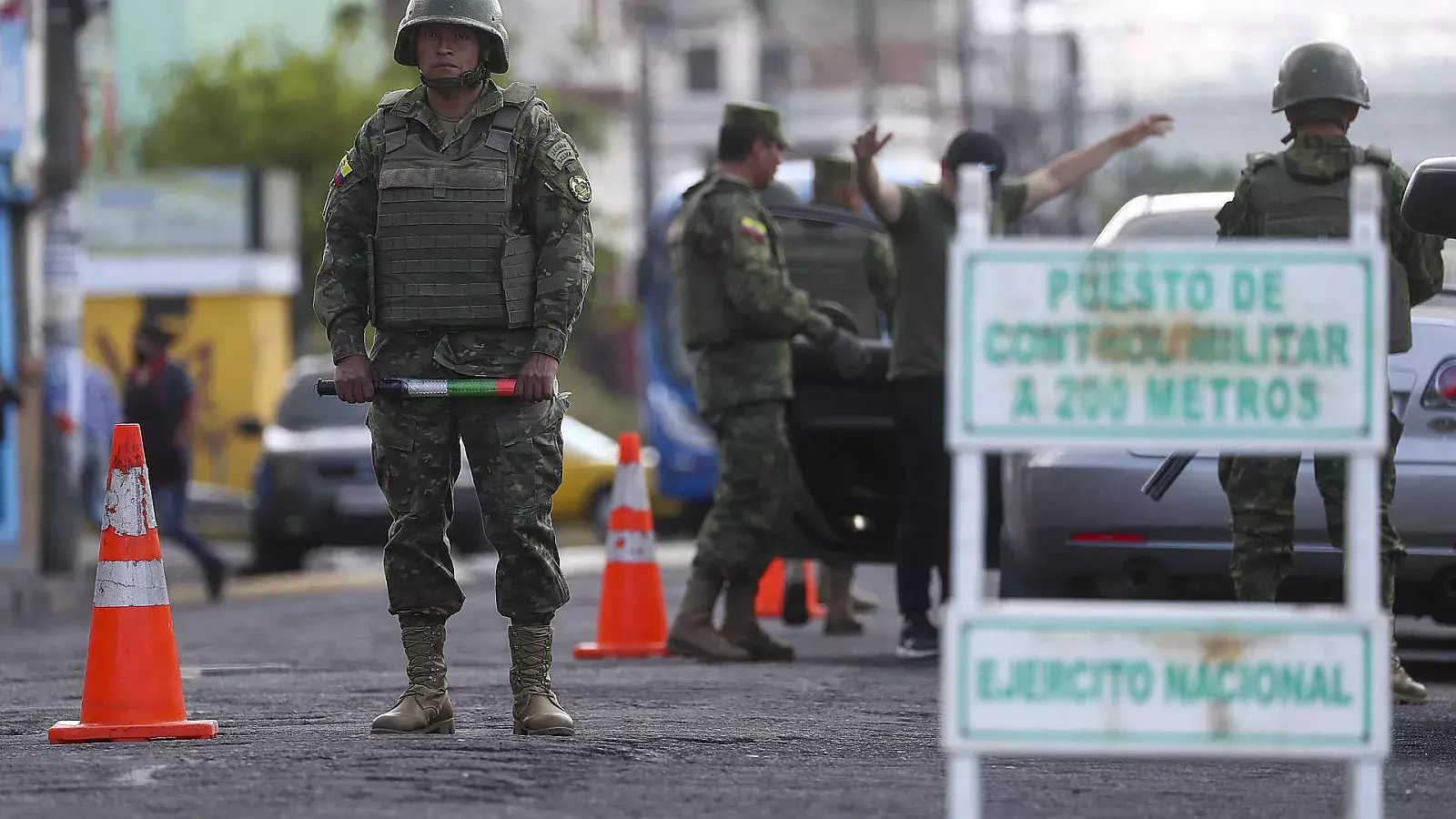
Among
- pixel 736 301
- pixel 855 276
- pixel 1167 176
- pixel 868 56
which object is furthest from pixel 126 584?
pixel 1167 176

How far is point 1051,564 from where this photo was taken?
8.68m

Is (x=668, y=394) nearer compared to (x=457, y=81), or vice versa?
(x=457, y=81)

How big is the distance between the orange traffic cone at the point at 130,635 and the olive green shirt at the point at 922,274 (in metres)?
3.37

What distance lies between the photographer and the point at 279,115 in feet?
144

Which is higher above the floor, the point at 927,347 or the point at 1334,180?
the point at 1334,180

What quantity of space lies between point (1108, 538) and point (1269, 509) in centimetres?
125

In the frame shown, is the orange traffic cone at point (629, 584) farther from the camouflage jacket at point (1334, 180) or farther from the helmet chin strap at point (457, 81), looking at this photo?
the helmet chin strap at point (457, 81)

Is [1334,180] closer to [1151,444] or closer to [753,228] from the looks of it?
[753,228]

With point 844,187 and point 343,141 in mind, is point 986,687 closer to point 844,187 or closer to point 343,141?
point 844,187

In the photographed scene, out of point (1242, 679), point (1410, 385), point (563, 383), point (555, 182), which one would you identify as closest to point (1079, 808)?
point (1242, 679)

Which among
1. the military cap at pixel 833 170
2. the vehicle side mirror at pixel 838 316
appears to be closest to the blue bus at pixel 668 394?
the military cap at pixel 833 170

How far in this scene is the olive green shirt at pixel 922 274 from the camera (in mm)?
9430

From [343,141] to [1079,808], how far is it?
39101 mm

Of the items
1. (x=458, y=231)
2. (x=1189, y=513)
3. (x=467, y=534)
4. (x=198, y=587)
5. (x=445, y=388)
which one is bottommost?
(x=198, y=587)
